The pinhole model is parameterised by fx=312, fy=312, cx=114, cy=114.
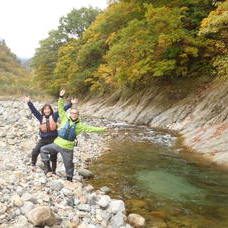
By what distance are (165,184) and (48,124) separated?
3843 millimetres

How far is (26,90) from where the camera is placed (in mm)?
92750

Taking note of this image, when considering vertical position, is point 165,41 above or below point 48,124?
above

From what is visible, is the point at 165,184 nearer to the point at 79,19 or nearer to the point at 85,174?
the point at 85,174

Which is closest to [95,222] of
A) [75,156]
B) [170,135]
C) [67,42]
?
[75,156]

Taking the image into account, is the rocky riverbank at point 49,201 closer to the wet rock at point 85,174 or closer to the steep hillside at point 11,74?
the wet rock at point 85,174

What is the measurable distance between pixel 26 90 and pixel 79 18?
147 ft

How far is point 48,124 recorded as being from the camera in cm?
898

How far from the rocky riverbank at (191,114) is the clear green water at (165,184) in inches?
43.7

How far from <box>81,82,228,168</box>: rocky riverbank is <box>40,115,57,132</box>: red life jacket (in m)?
6.12

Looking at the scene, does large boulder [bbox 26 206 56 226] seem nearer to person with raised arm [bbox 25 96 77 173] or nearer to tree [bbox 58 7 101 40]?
person with raised arm [bbox 25 96 77 173]

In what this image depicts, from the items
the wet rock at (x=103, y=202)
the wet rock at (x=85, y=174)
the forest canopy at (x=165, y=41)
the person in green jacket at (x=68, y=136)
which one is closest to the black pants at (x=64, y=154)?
the person in green jacket at (x=68, y=136)

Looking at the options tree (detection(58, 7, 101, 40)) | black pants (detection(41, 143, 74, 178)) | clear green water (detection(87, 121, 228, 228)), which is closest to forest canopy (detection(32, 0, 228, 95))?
clear green water (detection(87, 121, 228, 228))

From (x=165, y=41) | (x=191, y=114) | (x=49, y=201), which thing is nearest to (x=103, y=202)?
(x=49, y=201)

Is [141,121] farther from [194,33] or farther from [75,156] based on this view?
[75,156]
